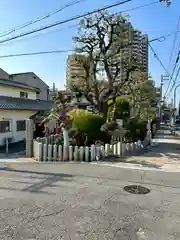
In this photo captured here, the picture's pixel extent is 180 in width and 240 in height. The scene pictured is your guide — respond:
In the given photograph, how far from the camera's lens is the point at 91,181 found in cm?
789

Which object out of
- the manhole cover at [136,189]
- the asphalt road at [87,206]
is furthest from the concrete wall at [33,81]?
the manhole cover at [136,189]

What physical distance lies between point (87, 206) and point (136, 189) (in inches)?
73.3

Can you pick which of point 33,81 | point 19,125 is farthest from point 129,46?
point 33,81

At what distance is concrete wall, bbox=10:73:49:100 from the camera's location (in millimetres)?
37625

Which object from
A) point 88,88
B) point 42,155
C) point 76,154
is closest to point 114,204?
point 76,154

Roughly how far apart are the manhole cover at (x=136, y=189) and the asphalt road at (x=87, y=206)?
0.19 metres

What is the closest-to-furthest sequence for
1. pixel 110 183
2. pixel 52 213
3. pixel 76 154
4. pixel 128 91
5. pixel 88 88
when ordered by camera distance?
pixel 52 213 < pixel 110 183 < pixel 76 154 < pixel 88 88 < pixel 128 91

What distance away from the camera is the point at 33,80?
128 ft

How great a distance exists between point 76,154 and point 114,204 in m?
5.69

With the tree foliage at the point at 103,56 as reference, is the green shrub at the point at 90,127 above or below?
below

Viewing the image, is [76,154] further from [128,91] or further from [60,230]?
[128,91]

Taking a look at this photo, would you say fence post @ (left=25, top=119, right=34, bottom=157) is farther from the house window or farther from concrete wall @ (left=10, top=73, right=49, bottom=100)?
concrete wall @ (left=10, top=73, right=49, bottom=100)

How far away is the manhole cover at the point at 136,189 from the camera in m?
6.87

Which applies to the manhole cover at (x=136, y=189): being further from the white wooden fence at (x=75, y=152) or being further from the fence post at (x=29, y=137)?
the fence post at (x=29, y=137)
